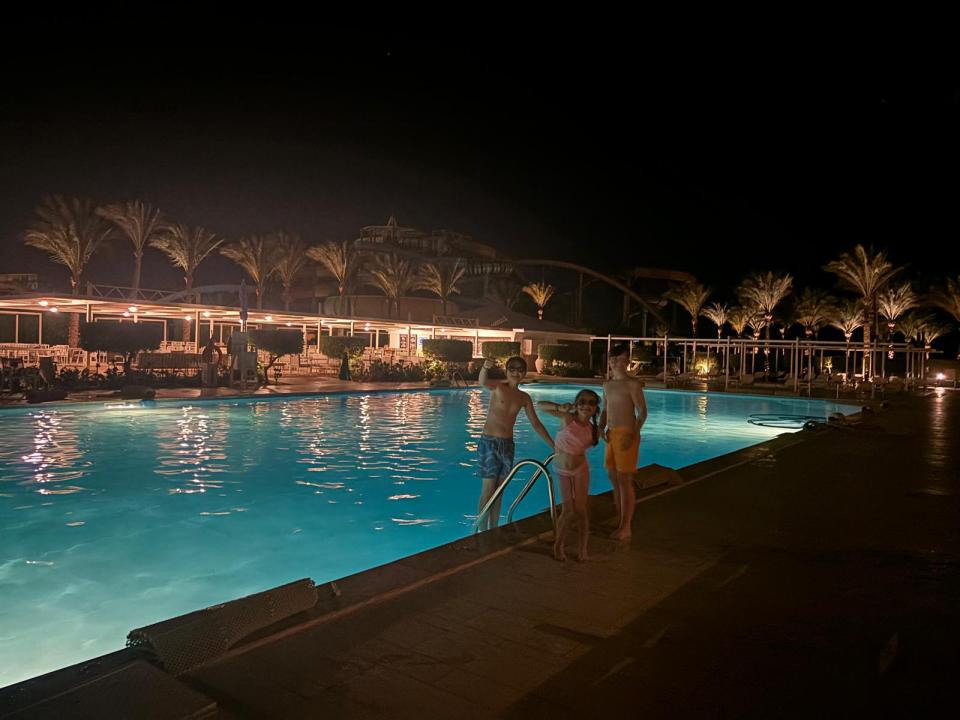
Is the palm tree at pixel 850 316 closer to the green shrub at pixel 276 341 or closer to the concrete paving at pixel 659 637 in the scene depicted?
the green shrub at pixel 276 341

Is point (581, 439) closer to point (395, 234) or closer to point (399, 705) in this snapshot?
point (399, 705)

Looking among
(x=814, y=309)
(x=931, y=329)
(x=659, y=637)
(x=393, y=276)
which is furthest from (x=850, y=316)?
(x=659, y=637)

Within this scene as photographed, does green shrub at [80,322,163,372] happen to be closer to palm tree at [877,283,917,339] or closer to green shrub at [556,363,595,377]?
green shrub at [556,363,595,377]

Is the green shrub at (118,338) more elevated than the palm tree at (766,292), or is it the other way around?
the palm tree at (766,292)

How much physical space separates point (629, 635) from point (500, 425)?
2.30m

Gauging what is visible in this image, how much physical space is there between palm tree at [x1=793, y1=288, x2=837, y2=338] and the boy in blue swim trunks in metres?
48.6

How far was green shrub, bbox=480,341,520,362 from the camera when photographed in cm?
3123

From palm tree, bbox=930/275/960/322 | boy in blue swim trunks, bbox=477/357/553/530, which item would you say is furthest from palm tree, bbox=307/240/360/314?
boy in blue swim trunks, bbox=477/357/553/530

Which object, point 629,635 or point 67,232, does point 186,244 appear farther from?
point 629,635

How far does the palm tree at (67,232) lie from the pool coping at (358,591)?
103 ft

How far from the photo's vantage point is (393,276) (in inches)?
1588

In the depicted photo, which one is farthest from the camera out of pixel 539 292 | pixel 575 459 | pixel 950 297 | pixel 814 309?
pixel 539 292

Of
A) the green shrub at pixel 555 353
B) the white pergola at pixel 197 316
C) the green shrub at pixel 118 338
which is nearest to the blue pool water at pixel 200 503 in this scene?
the green shrub at pixel 118 338

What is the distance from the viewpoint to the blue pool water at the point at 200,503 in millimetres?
5289
